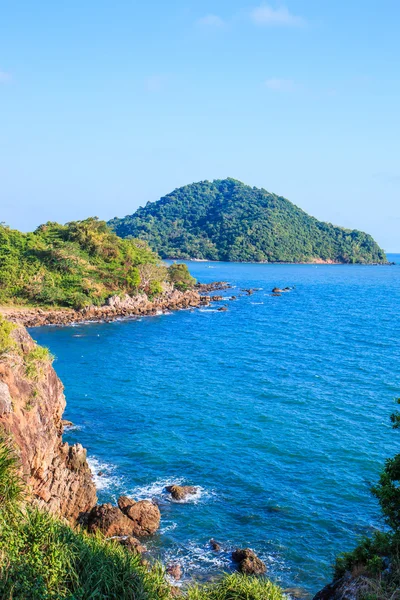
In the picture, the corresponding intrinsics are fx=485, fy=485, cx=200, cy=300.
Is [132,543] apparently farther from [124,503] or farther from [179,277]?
[179,277]

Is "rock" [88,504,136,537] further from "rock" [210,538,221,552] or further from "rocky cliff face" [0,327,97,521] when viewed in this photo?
"rock" [210,538,221,552]

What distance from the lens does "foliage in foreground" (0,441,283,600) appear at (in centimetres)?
1155

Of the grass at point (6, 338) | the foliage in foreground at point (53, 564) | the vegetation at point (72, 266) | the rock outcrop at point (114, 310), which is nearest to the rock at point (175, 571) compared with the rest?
the foliage in foreground at point (53, 564)

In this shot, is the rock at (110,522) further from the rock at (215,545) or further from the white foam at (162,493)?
A: the rock at (215,545)

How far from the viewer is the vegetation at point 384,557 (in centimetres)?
1341

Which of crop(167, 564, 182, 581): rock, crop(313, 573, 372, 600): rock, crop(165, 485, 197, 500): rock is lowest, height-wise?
crop(167, 564, 182, 581): rock

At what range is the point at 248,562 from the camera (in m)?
20.7

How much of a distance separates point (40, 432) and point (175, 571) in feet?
28.3

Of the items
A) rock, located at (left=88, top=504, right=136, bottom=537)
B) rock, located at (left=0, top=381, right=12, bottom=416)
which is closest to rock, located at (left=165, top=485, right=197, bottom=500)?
rock, located at (left=88, top=504, right=136, bottom=537)

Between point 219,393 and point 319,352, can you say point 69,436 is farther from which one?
point 319,352

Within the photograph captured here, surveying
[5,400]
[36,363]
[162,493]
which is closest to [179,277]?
[162,493]

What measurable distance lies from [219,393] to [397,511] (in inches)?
1074

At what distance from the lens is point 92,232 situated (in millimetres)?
87938

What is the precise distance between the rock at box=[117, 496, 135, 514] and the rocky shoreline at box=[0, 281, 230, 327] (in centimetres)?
3983
